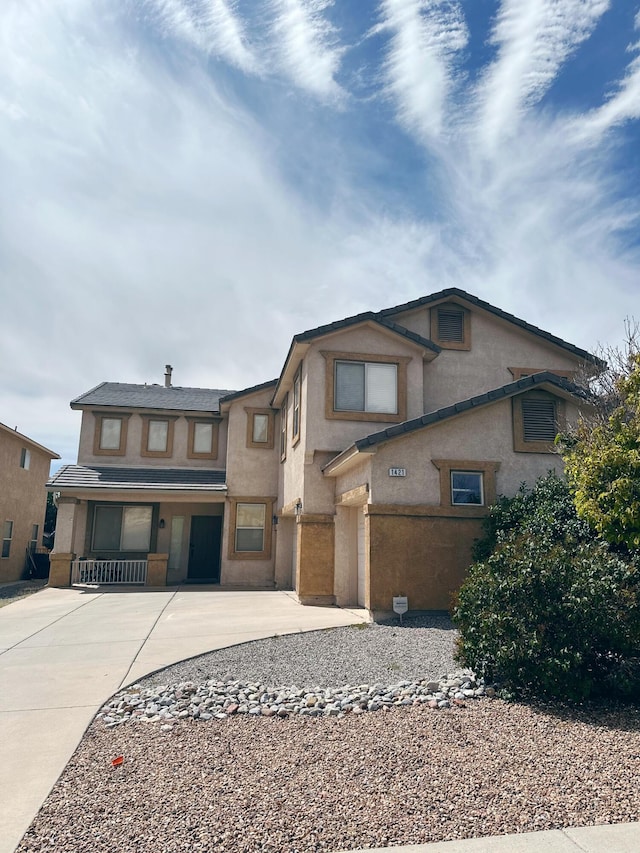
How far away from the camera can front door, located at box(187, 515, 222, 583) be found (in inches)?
807

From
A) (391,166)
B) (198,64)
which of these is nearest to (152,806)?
(198,64)

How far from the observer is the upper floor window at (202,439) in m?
21.2

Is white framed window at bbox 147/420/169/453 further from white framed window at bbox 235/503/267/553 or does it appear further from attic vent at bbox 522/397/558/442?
attic vent at bbox 522/397/558/442

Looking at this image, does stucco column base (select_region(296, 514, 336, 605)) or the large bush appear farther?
stucco column base (select_region(296, 514, 336, 605))

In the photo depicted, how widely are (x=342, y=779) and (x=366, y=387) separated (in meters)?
11.2

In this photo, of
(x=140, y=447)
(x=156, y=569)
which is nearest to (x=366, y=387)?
(x=156, y=569)

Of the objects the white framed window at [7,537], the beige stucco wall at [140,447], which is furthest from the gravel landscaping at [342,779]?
the white framed window at [7,537]

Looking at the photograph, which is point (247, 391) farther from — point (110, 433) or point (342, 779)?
point (342, 779)

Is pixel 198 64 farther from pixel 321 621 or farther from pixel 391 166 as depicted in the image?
pixel 321 621

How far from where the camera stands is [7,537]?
22.5 metres

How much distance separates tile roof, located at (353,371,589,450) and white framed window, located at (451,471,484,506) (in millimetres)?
1287

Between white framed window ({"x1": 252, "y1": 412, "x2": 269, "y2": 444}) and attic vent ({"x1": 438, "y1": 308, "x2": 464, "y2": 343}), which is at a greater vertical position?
attic vent ({"x1": 438, "y1": 308, "x2": 464, "y2": 343})

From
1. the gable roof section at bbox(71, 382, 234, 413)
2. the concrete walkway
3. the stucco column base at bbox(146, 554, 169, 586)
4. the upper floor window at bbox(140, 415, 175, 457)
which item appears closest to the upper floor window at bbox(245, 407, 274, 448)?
the gable roof section at bbox(71, 382, 234, 413)

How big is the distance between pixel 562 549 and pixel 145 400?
57.6ft
